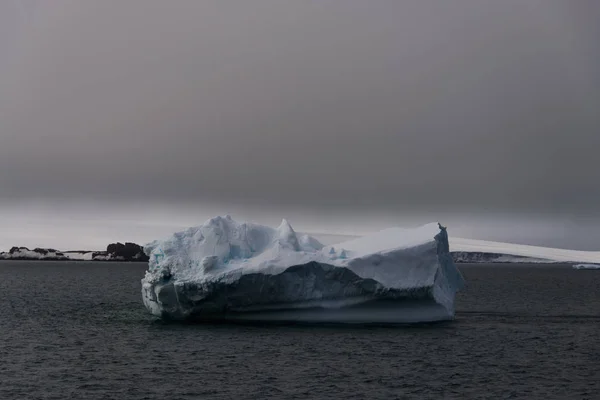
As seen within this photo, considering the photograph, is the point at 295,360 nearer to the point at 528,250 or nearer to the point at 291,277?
the point at 291,277

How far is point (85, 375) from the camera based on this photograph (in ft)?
77.0

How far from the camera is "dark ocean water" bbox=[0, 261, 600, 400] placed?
21.5 meters

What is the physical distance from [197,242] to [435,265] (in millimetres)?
9273

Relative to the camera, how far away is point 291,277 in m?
29.9

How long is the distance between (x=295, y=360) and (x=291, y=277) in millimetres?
4982

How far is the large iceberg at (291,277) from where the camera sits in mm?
29781

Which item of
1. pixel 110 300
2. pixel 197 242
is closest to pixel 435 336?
pixel 197 242

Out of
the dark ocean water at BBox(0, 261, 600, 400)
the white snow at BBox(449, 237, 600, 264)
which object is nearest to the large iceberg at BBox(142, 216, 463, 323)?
the dark ocean water at BBox(0, 261, 600, 400)

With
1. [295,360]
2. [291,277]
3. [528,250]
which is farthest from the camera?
[528,250]

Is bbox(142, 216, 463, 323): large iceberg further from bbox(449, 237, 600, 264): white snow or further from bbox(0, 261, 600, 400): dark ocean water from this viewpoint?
bbox(449, 237, 600, 264): white snow

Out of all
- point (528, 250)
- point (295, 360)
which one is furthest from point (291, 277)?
point (528, 250)

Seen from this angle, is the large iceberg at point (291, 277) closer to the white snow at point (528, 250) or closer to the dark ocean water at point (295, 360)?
the dark ocean water at point (295, 360)

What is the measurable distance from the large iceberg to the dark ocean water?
791 millimetres

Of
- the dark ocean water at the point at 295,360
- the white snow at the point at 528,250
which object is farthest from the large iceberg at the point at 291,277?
the white snow at the point at 528,250
